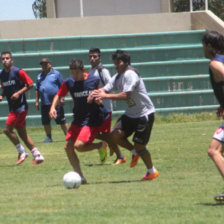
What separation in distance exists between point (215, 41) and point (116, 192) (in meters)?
2.40

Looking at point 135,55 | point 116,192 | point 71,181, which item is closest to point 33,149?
point 71,181

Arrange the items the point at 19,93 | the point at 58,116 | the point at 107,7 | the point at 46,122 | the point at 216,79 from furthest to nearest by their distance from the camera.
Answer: the point at 107,7 → the point at 46,122 → the point at 58,116 → the point at 19,93 → the point at 216,79

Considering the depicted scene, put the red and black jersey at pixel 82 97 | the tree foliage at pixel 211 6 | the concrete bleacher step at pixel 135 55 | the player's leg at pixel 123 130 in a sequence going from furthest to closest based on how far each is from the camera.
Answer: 1. the tree foliage at pixel 211 6
2. the concrete bleacher step at pixel 135 55
3. the player's leg at pixel 123 130
4. the red and black jersey at pixel 82 97

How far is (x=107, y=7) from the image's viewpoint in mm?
30344

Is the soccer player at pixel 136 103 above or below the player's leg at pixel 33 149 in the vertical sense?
above

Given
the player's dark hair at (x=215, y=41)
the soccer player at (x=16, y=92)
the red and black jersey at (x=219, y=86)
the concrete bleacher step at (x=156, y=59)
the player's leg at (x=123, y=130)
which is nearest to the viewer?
the red and black jersey at (x=219, y=86)

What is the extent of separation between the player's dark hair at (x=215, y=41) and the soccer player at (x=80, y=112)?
290 centimetres

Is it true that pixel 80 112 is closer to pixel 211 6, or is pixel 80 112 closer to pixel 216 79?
pixel 216 79

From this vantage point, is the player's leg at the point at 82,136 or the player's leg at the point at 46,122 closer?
the player's leg at the point at 82,136

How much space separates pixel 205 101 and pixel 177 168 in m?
13.8

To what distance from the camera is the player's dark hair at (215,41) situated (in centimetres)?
778

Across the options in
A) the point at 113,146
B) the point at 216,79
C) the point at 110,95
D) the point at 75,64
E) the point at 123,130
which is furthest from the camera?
the point at 113,146

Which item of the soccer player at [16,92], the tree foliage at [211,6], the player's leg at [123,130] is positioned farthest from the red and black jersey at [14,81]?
the tree foliage at [211,6]

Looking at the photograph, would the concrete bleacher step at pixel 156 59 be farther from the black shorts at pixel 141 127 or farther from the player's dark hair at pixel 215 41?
the player's dark hair at pixel 215 41
